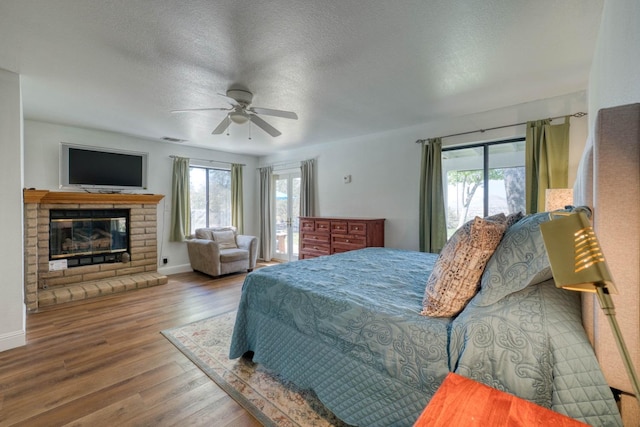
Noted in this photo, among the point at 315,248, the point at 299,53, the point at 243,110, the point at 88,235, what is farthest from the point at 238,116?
the point at 88,235

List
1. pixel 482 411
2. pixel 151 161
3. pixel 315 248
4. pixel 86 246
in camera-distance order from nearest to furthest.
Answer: pixel 482 411, pixel 86 246, pixel 315 248, pixel 151 161

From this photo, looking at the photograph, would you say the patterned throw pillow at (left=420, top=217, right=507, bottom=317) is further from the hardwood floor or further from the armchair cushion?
the armchair cushion

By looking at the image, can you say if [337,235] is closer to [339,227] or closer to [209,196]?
[339,227]

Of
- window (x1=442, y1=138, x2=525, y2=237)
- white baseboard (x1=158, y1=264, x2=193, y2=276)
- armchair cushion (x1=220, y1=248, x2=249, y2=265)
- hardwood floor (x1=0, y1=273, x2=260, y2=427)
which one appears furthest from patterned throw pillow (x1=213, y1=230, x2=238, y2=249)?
window (x1=442, y1=138, x2=525, y2=237)

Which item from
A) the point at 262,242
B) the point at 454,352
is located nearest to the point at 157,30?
the point at 454,352

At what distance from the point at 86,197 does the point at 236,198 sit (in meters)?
2.65

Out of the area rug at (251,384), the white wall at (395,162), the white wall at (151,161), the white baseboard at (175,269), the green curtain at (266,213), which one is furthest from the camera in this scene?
the green curtain at (266,213)

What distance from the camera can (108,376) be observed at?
220 centimetres

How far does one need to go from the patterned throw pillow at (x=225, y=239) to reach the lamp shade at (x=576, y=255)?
5.37 m

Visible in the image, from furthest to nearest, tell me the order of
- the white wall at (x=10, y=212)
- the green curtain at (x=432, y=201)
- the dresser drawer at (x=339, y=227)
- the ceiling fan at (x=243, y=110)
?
1. the dresser drawer at (x=339, y=227)
2. the green curtain at (x=432, y=201)
3. the ceiling fan at (x=243, y=110)
4. the white wall at (x=10, y=212)

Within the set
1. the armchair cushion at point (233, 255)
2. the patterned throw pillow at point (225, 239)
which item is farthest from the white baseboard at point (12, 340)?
the patterned throw pillow at point (225, 239)

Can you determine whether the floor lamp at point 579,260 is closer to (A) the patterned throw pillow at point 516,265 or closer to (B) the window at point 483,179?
(A) the patterned throw pillow at point 516,265

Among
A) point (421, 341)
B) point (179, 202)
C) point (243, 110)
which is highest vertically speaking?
point (243, 110)

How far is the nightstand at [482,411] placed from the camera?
2.66ft
